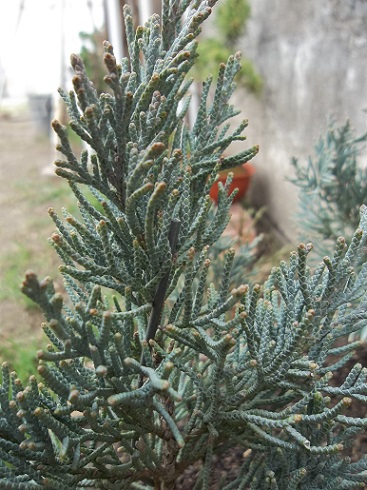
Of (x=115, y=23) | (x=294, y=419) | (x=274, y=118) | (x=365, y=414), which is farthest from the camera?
(x=115, y=23)

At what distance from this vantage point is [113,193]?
36.9 inches

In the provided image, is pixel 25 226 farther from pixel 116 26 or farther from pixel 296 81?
pixel 296 81

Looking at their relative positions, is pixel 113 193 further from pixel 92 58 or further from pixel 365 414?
pixel 92 58

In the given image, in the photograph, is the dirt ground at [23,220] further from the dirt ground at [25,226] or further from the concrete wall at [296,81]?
the concrete wall at [296,81]

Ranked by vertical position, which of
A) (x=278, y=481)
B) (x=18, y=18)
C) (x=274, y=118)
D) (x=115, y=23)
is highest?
(x=18, y=18)

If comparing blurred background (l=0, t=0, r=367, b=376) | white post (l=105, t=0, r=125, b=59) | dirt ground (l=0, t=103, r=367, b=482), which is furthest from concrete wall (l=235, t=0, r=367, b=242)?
white post (l=105, t=0, r=125, b=59)

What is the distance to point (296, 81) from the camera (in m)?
3.18

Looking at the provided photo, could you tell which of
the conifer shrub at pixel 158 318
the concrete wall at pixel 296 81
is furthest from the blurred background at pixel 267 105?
the conifer shrub at pixel 158 318

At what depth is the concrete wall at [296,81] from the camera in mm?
2471

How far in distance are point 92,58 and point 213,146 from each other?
5.48m

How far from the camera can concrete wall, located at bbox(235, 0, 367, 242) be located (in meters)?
2.47

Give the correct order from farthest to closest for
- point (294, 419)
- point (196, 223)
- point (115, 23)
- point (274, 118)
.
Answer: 1. point (115, 23)
2. point (274, 118)
3. point (196, 223)
4. point (294, 419)

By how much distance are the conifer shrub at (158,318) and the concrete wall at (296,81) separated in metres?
1.52

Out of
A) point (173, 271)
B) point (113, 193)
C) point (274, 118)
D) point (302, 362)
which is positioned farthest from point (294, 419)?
point (274, 118)
